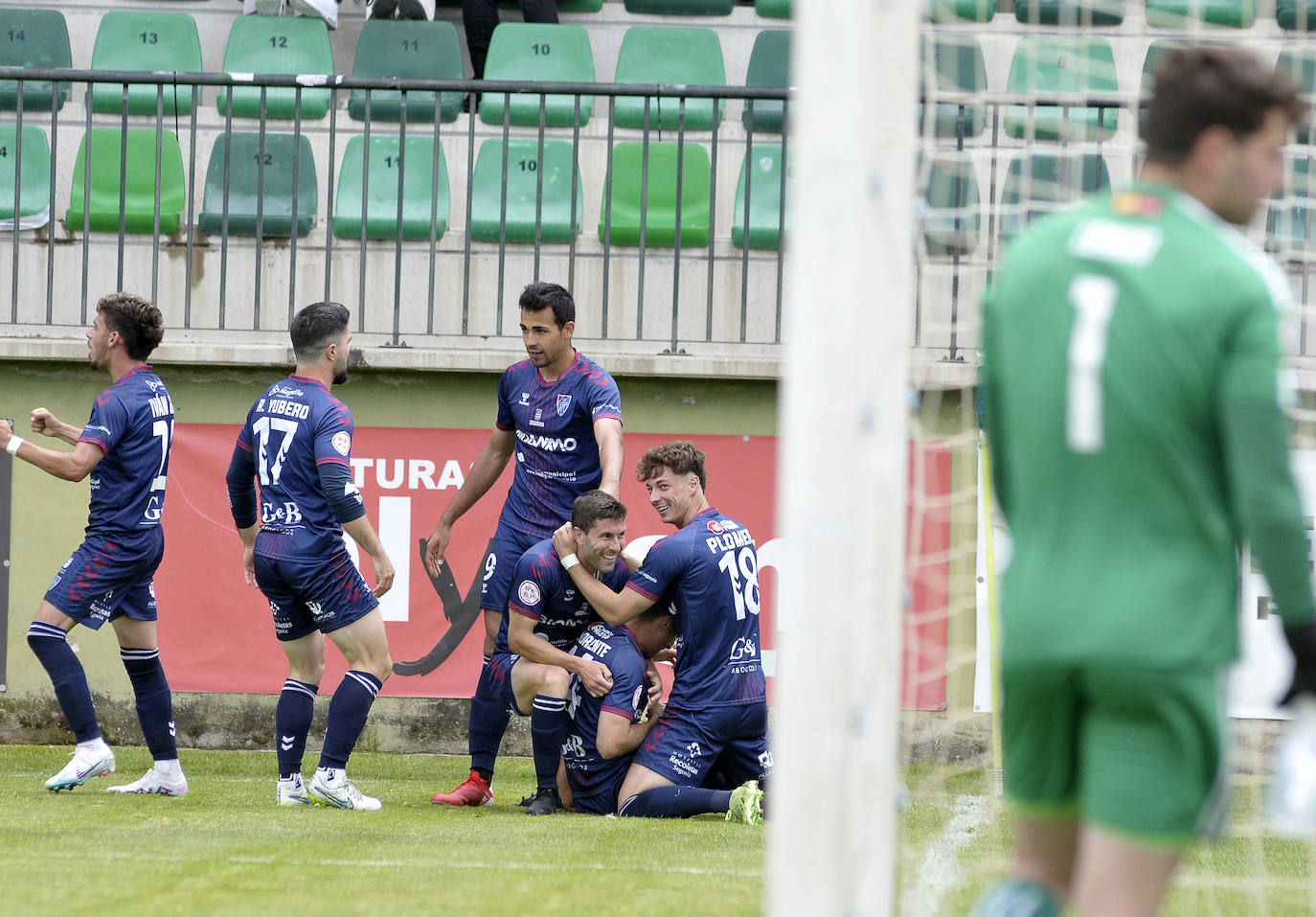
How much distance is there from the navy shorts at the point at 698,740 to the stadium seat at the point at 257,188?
4154mm

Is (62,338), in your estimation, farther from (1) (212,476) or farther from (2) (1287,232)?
(2) (1287,232)

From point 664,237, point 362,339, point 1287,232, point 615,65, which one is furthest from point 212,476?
point 1287,232

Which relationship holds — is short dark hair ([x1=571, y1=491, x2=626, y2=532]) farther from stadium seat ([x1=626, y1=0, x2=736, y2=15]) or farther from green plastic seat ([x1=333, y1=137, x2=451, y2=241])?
stadium seat ([x1=626, y1=0, x2=736, y2=15])

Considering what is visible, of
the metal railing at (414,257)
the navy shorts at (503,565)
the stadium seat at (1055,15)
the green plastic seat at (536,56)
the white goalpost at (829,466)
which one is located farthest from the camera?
the green plastic seat at (536,56)

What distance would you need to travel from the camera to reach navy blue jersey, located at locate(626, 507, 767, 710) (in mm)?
5602

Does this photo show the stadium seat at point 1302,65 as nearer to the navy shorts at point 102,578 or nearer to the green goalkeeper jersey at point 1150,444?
the green goalkeeper jersey at point 1150,444

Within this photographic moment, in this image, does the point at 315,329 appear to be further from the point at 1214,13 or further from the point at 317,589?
the point at 1214,13

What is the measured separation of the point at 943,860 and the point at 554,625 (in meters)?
1.95

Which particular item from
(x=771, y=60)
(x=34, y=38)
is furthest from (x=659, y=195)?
(x=34, y=38)

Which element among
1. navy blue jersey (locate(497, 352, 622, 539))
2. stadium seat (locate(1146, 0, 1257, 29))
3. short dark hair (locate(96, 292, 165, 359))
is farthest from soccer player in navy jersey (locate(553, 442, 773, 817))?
stadium seat (locate(1146, 0, 1257, 29))

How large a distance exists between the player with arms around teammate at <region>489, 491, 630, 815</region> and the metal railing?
215 cm

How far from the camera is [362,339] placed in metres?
7.71

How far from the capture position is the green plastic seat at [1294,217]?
19.5ft

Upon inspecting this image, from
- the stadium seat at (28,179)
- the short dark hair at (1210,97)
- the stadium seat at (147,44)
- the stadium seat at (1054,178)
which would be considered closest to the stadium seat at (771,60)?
the stadium seat at (1054,178)
